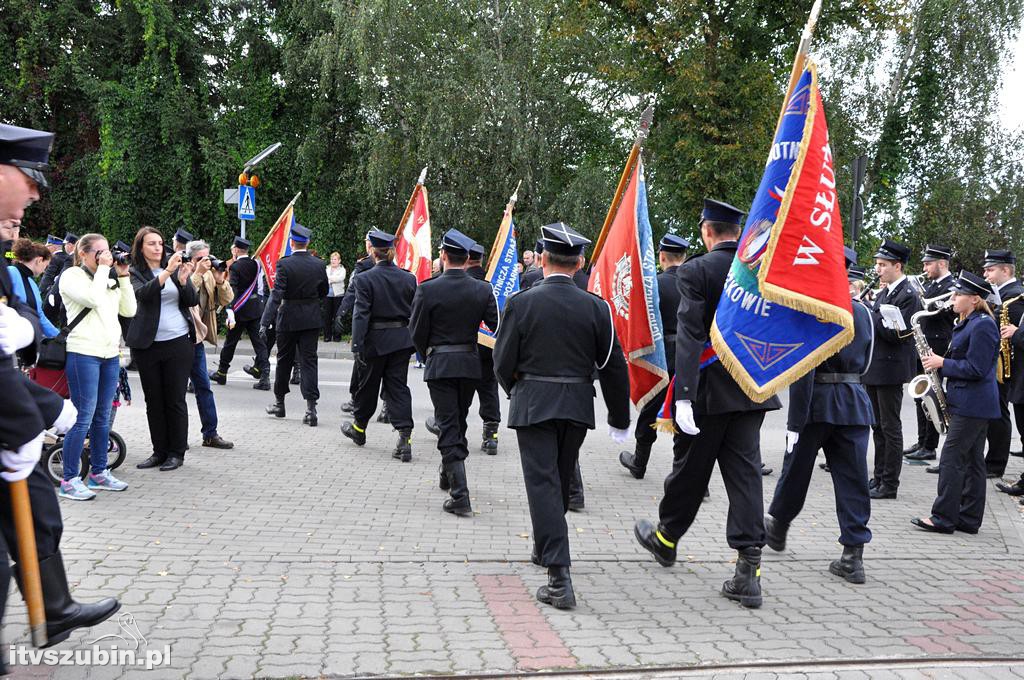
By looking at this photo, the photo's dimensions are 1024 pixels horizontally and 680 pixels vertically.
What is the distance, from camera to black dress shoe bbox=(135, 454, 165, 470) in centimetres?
773

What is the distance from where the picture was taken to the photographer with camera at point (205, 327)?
26.5ft

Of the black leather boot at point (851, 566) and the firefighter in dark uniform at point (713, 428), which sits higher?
the firefighter in dark uniform at point (713, 428)

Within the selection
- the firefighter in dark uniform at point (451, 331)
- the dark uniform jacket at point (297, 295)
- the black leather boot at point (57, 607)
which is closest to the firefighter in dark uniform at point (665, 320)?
the firefighter in dark uniform at point (451, 331)

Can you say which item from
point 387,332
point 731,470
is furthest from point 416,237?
point 731,470

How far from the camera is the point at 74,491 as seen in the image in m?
6.61

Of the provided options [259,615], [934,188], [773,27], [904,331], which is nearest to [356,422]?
[259,615]

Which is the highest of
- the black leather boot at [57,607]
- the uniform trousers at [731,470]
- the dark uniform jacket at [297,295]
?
the dark uniform jacket at [297,295]

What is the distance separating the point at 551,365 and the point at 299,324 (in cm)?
586

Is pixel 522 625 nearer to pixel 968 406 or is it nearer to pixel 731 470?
pixel 731 470

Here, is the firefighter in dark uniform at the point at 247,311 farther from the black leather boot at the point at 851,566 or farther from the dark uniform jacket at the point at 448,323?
the black leather boot at the point at 851,566

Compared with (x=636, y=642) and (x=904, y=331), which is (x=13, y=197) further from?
(x=904, y=331)

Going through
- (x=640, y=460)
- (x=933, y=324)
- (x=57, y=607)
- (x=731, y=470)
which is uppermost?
(x=933, y=324)

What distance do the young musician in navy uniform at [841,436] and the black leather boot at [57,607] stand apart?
3949 mm

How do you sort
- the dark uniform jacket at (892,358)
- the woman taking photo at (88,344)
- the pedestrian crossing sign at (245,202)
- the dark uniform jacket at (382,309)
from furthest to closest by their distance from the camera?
the pedestrian crossing sign at (245,202), the dark uniform jacket at (382,309), the dark uniform jacket at (892,358), the woman taking photo at (88,344)
